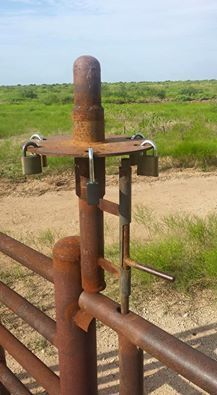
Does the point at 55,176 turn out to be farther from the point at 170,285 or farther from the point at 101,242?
the point at 101,242

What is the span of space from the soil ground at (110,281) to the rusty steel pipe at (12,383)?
2.75ft

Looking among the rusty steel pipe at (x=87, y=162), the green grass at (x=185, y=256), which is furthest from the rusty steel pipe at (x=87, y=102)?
the green grass at (x=185, y=256)

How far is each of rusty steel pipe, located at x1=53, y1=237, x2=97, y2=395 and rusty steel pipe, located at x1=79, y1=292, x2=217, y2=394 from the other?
10 centimetres

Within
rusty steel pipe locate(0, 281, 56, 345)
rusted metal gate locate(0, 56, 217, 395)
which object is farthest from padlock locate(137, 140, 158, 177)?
rusty steel pipe locate(0, 281, 56, 345)

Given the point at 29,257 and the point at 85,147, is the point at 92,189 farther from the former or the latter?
the point at 29,257

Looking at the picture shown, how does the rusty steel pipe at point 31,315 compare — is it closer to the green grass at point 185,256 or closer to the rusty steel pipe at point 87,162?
the rusty steel pipe at point 87,162

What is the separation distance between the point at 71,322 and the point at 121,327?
0.25m

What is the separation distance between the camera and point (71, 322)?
130cm

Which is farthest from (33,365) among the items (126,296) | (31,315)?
(126,296)

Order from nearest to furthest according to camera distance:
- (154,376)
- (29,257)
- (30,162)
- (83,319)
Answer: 1. (30,162)
2. (83,319)
3. (29,257)
4. (154,376)

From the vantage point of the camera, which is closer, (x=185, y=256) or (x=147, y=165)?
(x=147, y=165)

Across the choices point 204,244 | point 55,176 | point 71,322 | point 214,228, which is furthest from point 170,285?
point 55,176

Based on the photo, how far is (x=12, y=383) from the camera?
1.85 metres

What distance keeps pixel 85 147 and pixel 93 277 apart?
14.5 inches
